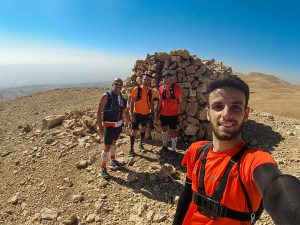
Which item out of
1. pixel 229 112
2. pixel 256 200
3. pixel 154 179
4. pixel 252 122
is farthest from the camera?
pixel 252 122

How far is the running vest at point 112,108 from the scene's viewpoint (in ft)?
24.0

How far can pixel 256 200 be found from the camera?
1997 millimetres

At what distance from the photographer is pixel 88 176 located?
773cm

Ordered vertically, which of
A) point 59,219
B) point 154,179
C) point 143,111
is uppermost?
point 143,111

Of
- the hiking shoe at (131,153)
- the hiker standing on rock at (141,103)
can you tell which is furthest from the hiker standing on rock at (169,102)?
the hiking shoe at (131,153)

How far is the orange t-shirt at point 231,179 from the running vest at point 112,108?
16.9 ft

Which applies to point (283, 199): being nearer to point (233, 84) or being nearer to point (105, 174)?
point (233, 84)

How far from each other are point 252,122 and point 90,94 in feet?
49.4

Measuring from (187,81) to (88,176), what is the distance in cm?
525

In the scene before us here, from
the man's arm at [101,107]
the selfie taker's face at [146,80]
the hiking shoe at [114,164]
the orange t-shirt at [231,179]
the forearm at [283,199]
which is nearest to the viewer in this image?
the forearm at [283,199]

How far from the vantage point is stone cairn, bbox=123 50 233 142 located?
991cm

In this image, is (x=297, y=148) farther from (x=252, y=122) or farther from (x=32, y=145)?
(x=32, y=145)

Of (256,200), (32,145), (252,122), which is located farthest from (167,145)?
(256,200)

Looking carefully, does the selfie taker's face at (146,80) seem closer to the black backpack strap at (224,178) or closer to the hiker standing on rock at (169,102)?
the hiker standing on rock at (169,102)
